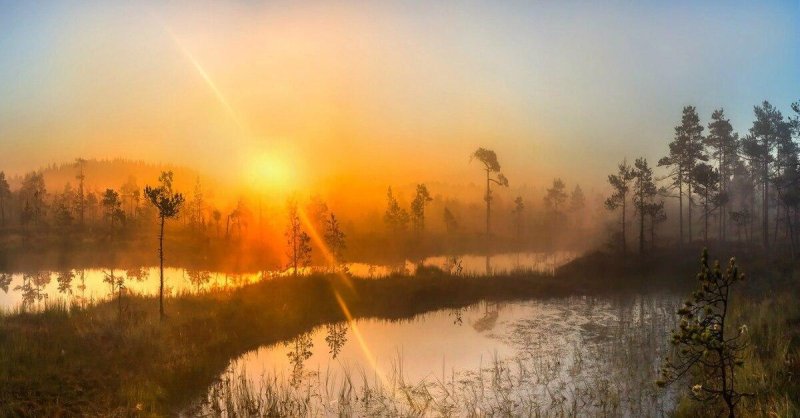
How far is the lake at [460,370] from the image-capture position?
12820 mm

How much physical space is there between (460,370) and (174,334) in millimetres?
10631

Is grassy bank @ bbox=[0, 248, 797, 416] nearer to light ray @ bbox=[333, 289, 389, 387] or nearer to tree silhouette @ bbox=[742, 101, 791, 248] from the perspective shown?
light ray @ bbox=[333, 289, 389, 387]

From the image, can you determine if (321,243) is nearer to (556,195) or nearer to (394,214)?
(394,214)

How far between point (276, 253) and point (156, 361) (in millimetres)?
61616

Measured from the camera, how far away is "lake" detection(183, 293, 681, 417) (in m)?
12.8

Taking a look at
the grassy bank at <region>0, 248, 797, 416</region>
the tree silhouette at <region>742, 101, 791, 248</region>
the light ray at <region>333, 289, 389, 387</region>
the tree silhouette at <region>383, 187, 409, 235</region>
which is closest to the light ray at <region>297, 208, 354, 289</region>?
the grassy bank at <region>0, 248, 797, 416</region>

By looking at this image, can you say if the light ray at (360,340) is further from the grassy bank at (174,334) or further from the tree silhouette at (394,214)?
the tree silhouette at (394,214)

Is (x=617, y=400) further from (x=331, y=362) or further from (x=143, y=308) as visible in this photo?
(x=143, y=308)

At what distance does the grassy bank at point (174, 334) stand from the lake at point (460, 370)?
1.26 metres

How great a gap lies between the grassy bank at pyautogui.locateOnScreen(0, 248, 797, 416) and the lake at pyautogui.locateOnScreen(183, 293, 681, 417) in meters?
1.26

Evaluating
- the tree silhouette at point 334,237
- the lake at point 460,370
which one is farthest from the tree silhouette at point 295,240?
the lake at point 460,370

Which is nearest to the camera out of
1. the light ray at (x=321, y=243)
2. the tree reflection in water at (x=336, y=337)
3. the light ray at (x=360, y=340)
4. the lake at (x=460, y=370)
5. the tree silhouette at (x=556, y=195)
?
the lake at (x=460, y=370)

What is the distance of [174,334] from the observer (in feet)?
59.3

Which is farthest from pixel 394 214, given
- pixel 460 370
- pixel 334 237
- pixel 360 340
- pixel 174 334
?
pixel 460 370
